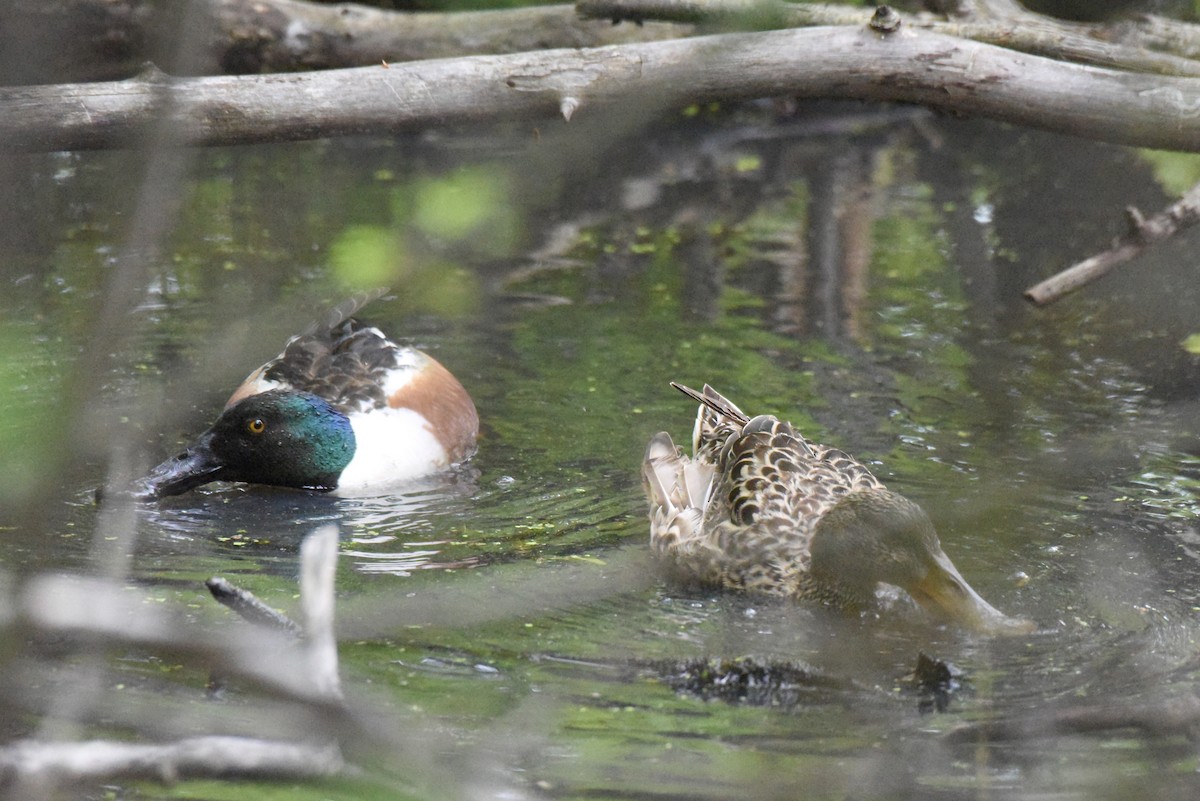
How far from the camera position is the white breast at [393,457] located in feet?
19.7

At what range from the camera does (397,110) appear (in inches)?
195

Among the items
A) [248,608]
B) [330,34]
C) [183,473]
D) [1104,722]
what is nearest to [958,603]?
[1104,722]

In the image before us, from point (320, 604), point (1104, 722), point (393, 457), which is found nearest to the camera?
point (320, 604)

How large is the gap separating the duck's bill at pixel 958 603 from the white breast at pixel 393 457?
7.56 feet

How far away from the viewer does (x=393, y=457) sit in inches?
239

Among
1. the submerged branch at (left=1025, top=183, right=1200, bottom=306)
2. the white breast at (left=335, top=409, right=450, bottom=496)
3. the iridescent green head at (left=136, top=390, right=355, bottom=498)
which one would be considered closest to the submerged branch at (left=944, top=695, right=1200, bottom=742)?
the submerged branch at (left=1025, top=183, right=1200, bottom=306)

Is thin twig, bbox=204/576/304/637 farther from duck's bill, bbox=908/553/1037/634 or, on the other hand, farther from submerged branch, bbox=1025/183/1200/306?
submerged branch, bbox=1025/183/1200/306

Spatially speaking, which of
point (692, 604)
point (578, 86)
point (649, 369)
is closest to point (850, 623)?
point (692, 604)

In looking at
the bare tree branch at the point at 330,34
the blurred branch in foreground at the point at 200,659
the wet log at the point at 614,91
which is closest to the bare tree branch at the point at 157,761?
the blurred branch in foreground at the point at 200,659

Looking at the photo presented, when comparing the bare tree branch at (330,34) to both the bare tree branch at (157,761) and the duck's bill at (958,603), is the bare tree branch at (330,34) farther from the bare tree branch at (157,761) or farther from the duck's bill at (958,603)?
the bare tree branch at (157,761)

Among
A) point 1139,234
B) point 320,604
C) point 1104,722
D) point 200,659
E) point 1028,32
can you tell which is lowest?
point 1104,722

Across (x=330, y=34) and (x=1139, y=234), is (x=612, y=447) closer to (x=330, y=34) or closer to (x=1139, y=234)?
(x=1139, y=234)

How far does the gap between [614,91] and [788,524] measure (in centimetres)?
169

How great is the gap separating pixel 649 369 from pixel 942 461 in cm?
166
